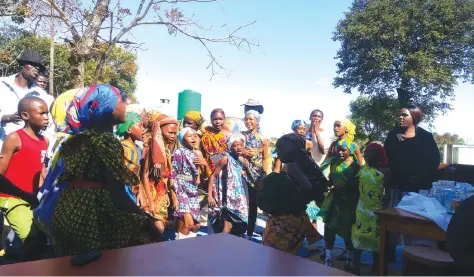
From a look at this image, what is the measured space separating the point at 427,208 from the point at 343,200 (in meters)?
1.01

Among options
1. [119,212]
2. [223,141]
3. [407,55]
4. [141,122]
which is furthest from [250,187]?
[407,55]

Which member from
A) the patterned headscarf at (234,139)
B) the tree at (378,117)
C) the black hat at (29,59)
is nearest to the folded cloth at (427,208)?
the patterned headscarf at (234,139)

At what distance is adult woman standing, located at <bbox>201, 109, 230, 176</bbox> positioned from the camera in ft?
15.9

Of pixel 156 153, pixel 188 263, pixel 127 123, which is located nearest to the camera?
pixel 188 263

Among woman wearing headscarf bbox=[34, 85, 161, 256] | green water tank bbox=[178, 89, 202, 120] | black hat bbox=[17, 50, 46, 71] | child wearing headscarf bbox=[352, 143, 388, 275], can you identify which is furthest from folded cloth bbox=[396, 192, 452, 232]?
green water tank bbox=[178, 89, 202, 120]

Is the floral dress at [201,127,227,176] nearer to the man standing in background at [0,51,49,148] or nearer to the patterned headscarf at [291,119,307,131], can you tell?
the patterned headscarf at [291,119,307,131]

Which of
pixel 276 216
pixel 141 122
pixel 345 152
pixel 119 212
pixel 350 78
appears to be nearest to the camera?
pixel 119 212

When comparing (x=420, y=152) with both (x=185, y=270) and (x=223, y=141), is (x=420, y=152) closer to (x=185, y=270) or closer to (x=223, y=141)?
(x=223, y=141)

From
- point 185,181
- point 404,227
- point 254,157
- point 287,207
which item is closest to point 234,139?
point 254,157

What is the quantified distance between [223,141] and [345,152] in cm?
155

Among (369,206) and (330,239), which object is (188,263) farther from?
(330,239)

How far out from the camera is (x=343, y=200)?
158 inches

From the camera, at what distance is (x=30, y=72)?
4.36 metres

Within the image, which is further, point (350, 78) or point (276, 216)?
point (350, 78)
